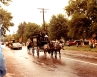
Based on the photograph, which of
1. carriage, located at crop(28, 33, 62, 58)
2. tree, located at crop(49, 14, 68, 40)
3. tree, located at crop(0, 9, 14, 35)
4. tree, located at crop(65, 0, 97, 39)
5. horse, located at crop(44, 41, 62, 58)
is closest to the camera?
horse, located at crop(44, 41, 62, 58)

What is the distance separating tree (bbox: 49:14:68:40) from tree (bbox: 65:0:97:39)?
1977cm

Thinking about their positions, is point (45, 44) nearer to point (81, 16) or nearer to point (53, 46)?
point (53, 46)

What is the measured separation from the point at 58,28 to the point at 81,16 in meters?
25.7

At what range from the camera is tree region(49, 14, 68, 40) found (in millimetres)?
74938

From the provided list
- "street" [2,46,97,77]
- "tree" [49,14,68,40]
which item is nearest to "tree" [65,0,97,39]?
"tree" [49,14,68,40]

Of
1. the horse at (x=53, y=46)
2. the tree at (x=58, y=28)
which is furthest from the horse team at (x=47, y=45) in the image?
the tree at (x=58, y=28)

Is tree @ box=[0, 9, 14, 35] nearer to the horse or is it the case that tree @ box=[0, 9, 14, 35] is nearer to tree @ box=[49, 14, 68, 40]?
tree @ box=[49, 14, 68, 40]

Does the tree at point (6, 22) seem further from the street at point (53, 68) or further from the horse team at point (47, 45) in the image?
the street at point (53, 68)

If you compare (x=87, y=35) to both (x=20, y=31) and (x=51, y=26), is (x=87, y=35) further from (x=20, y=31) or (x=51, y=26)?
(x=20, y=31)

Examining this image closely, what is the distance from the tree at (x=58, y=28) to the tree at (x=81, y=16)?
19769mm

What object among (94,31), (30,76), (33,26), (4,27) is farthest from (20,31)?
(30,76)

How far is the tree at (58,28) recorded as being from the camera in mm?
74938

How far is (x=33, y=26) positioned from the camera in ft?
373

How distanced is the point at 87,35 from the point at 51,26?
26191 millimetres
